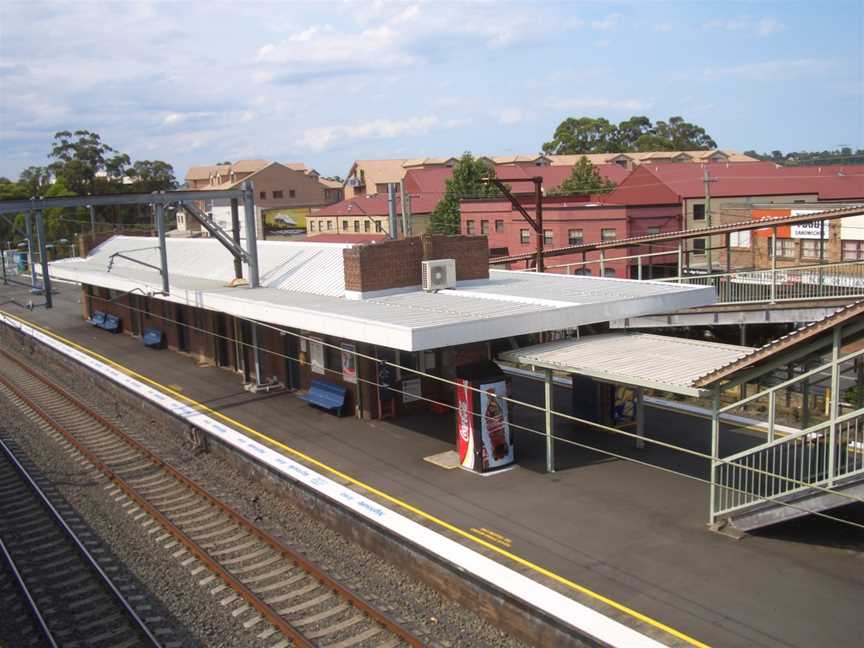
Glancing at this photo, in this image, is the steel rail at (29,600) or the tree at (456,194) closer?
the steel rail at (29,600)

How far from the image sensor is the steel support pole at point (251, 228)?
21.1 meters

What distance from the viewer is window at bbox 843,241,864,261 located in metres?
31.2

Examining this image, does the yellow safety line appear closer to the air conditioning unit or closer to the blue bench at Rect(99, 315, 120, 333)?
the air conditioning unit

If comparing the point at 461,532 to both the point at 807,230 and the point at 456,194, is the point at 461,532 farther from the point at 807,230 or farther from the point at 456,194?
the point at 456,194

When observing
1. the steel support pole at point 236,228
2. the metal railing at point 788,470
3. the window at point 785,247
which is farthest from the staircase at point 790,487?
the window at point 785,247

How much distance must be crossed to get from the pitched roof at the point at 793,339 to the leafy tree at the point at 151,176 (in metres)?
94.5

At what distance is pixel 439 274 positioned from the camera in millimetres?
19141

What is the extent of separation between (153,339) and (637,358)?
21031 mm

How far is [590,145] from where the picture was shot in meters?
125

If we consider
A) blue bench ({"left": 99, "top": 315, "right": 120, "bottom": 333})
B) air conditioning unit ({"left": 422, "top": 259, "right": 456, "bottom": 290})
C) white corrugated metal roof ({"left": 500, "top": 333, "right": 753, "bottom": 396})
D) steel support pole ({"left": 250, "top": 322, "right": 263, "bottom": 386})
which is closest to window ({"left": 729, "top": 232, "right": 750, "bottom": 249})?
air conditioning unit ({"left": 422, "top": 259, "right": 456, "bottom": 290})

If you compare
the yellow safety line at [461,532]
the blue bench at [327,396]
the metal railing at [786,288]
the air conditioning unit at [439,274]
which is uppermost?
the air conditioning unit at [439,274]

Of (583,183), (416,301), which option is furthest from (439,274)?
(583,183)

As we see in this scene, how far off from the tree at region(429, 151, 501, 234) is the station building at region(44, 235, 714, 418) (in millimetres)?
30588

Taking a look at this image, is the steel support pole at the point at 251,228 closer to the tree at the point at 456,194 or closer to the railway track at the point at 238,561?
the railway track at the point at 238,561
